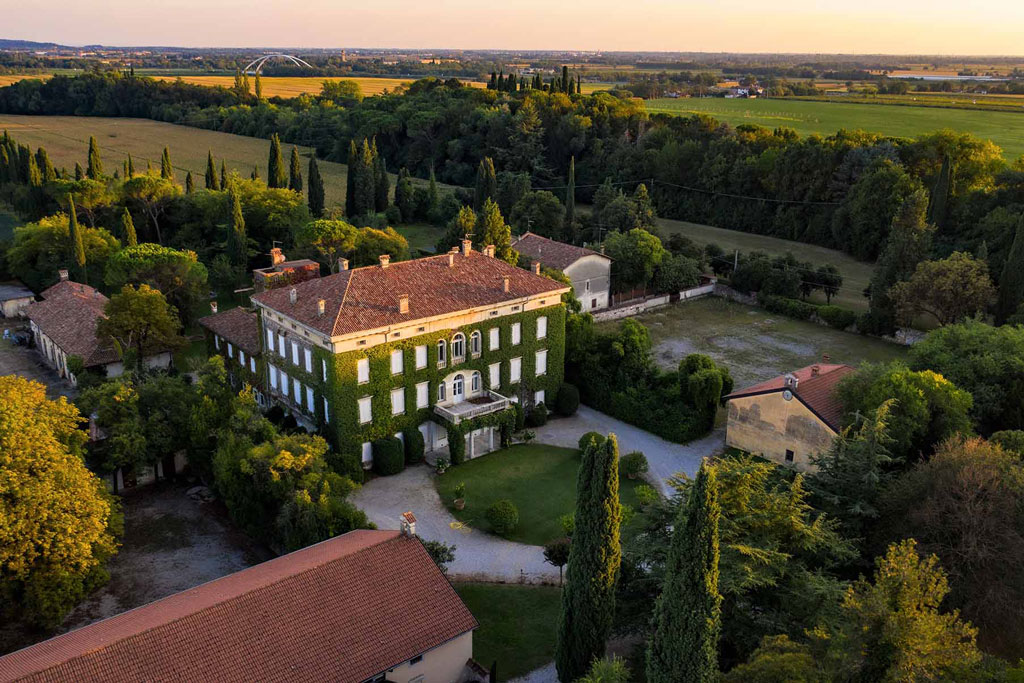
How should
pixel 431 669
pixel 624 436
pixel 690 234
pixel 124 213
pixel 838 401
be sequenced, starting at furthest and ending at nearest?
pixel 690 234 → pixel 124 213 → pixel 624 436 → pixel 838 401 → pixel 431 669

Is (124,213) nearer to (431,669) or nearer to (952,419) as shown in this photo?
(431,669)

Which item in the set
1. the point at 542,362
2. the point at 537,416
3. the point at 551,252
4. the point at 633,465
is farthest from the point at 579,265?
the point at 633,465

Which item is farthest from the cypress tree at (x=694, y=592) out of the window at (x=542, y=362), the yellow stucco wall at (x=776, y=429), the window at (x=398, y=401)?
the window at (x=542, y=362)

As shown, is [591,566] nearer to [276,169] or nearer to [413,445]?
[413,445]

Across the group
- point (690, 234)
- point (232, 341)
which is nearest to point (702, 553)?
point (232, 341)

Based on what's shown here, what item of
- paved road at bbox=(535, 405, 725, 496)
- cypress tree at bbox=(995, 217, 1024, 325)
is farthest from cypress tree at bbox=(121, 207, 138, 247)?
cypress tree at bbox=(995, 217, 1024, 325)

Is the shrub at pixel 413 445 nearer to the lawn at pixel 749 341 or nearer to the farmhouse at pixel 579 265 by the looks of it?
the lawn at pixel 749 341
